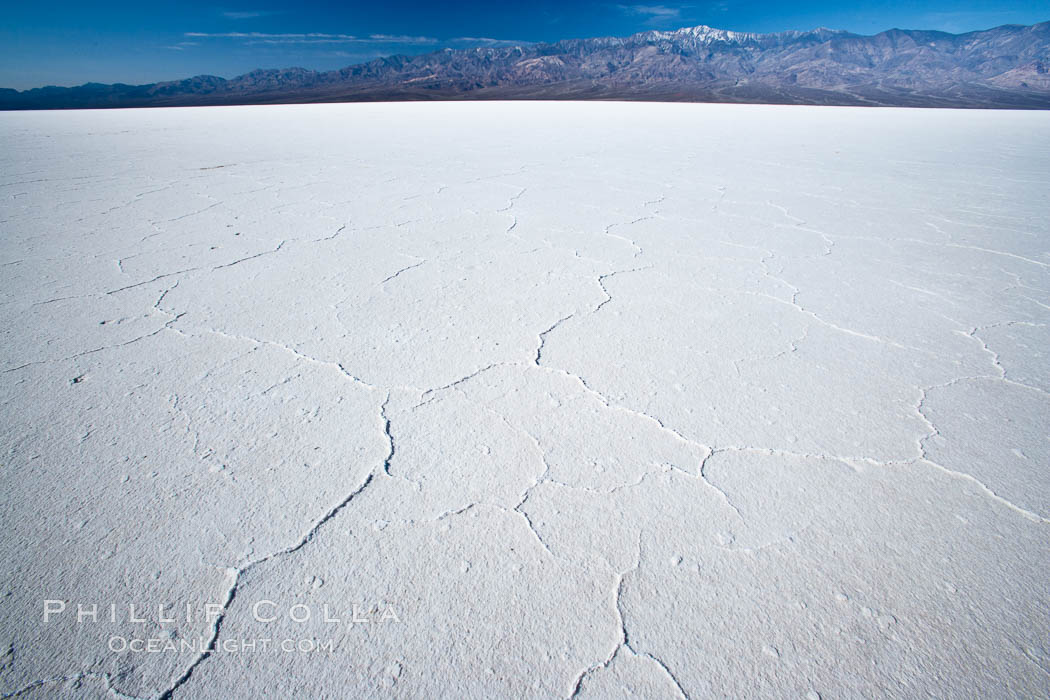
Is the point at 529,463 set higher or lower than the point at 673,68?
lower

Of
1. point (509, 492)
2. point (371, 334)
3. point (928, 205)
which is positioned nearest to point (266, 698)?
point (509, 492)

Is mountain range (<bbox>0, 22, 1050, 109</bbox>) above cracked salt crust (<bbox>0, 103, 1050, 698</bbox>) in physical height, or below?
above

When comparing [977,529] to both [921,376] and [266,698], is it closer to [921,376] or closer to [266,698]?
[921,376]

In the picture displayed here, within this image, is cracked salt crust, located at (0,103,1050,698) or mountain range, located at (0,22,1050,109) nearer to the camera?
cracked salt crust, located at (0,103,1050,698)

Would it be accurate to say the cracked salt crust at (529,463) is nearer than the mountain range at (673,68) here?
Yes

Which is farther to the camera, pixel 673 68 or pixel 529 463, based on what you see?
pixel 673 68

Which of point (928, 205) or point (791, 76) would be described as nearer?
point (928, 205)

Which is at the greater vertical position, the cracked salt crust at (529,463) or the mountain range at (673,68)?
the mountain range at (673,68)

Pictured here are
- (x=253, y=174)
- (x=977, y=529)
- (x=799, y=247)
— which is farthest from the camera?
(x=253, y=174)
